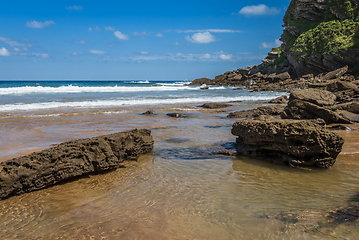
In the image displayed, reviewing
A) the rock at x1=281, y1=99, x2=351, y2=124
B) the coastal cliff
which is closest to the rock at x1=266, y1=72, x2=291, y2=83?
the coastal cliff

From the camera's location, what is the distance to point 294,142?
4.83 meters

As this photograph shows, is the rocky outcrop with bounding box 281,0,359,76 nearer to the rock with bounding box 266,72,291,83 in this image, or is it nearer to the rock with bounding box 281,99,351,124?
the rock with bounding box 266,72,291,83

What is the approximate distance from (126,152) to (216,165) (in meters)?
1.92

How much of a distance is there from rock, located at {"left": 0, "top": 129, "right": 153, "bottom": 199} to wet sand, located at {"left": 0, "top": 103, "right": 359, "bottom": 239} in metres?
0.14

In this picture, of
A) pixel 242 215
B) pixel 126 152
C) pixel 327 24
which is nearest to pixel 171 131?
pixel 126 152

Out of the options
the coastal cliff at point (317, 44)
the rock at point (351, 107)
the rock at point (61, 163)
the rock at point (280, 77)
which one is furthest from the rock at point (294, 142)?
the rock at point (280, 77)

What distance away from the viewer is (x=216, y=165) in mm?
4879

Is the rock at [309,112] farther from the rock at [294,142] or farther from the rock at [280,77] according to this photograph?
the rock at [280,77]

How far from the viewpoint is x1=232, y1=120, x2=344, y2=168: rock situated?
4582 millimetres

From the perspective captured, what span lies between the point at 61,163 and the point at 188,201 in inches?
87.0

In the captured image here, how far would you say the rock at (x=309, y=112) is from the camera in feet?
30.7

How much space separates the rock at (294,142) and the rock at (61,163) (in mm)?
2790

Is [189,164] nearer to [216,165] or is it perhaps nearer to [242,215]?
[216,165]

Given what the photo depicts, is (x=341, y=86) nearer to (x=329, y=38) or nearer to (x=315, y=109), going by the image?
(x=315, y=109)
